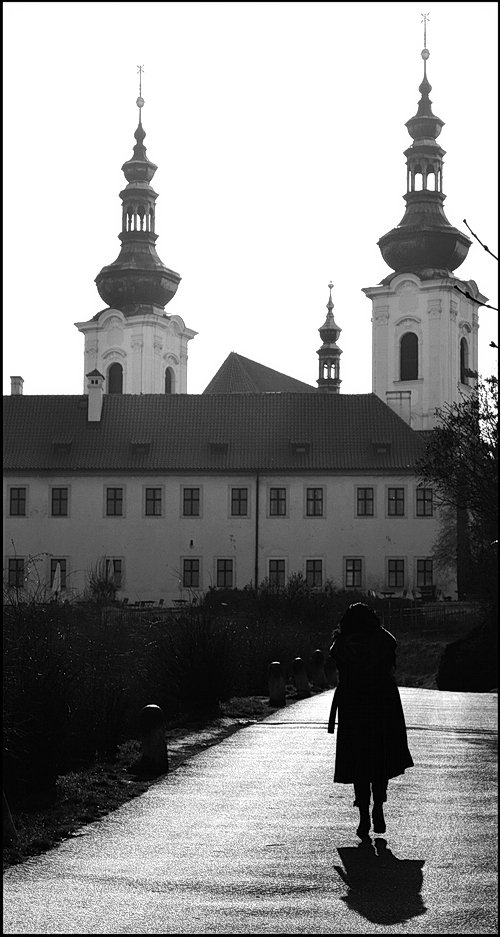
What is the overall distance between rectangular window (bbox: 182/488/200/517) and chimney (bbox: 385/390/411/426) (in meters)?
12.1

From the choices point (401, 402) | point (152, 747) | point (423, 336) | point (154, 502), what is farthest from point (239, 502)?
point (152, 747)

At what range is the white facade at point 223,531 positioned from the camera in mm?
52906

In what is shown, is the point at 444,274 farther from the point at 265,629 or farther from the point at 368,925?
the point at 368,925

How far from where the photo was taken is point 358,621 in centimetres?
798

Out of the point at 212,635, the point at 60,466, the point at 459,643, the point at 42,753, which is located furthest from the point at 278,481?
the point at 42,753

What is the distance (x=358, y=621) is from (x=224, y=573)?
4532 cm

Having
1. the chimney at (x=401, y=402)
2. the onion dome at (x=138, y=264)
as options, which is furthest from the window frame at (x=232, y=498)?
the onion dome at (x=138, y=264)

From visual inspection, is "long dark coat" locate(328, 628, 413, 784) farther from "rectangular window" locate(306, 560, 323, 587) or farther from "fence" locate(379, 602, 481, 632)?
"rectangular window" locate(306, 560, 323, 587)

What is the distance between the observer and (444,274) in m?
66.0

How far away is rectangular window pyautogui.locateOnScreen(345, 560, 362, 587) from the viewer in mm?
52875

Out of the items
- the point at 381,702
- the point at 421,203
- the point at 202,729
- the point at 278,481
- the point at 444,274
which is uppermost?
the point at 421,203

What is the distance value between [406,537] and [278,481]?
18.4 ft

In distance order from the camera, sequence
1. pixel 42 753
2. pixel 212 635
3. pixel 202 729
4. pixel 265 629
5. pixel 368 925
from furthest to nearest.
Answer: pixel 265 629
pixel 212 635
pixel 202 729
pixel 42 753
pixel 368 925

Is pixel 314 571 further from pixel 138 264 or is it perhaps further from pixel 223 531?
pixel 138 264
